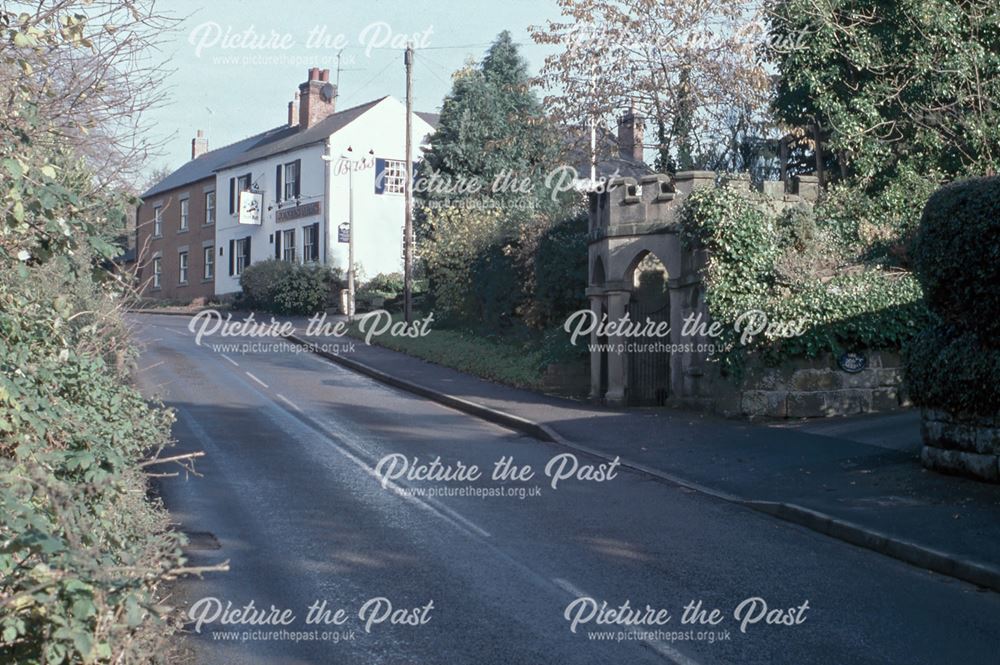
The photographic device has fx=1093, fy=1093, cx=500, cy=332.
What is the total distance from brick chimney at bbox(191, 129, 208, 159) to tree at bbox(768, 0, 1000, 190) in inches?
1954

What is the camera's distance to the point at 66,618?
15.0ft

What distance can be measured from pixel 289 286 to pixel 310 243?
455 centimetres

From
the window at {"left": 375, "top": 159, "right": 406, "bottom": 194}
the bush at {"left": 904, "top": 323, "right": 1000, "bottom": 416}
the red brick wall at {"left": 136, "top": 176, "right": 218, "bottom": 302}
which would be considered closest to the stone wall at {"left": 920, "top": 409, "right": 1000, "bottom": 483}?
the bush at {"left": 904, "top": 323, "right": 1000, "bottom": 416}

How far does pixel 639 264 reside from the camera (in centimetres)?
2220

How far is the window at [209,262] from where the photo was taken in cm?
5781

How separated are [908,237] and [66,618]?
19.2 metres

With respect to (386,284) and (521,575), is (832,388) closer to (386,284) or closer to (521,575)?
(521,575)

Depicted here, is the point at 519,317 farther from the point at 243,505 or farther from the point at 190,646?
the point at 190,646

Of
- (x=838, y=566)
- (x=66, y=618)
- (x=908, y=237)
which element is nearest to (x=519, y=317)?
(x=908, y=237)

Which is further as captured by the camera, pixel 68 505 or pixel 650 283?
pixel 650 283

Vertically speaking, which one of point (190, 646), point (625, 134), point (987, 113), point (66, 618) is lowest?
point (190, 646)

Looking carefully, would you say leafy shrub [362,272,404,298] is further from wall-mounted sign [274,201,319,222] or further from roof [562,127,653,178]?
roof [562,127,653,178]

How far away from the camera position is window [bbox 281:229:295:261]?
2044 inches

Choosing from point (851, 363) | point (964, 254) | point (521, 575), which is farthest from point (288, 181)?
point (521, 575)
